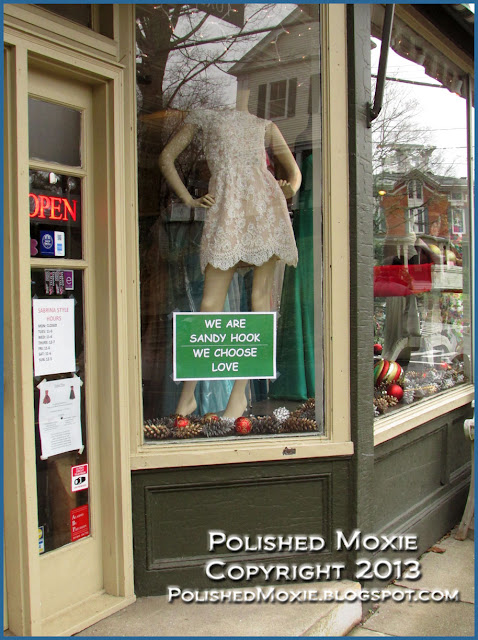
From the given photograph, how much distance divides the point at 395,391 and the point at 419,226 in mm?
1530

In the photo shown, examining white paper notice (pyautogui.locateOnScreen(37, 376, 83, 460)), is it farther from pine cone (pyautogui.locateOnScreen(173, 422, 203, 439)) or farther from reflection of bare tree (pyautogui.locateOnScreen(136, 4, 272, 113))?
reflection of bare tree (pyautogui.locateOnScreen(136, 4, 272, 113))

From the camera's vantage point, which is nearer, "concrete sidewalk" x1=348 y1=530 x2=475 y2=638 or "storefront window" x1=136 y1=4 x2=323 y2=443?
"concrete sidewalk" x1=348 y1=530 x2=475 y2=638

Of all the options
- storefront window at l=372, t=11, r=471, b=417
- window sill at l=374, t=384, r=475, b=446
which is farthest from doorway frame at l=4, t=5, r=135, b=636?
storefront window at l=372, t=11, r=471, b=417

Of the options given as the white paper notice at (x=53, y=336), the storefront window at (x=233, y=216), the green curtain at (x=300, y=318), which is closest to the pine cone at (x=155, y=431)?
the storefront window at (x=233, y=216)

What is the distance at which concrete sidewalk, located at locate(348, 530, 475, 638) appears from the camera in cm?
330

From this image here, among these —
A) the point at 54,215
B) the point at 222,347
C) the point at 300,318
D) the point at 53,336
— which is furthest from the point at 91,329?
the point at 300,318

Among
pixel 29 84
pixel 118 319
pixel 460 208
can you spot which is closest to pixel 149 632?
pixel 118 319

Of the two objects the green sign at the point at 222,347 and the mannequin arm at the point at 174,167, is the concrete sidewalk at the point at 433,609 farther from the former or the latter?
the mannequin arm at the point at 174,167

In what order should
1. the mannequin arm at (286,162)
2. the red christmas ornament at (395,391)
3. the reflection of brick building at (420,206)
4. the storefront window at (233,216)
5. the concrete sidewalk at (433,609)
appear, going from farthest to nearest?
the reflection of brick building at (420,206)
the red christmas ornament at (395,391)
the mannequin arm at (286,162)
the storefront window at (233,216)
the concrete sidewalk at (433,609)

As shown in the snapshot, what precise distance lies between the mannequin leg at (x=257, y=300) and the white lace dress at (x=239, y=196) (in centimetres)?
7

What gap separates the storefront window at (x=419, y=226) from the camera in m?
4.39

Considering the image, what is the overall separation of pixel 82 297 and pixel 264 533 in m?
1.54

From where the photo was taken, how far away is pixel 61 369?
2.94 metres

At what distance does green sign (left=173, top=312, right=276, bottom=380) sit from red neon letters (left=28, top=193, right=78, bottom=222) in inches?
30.5
